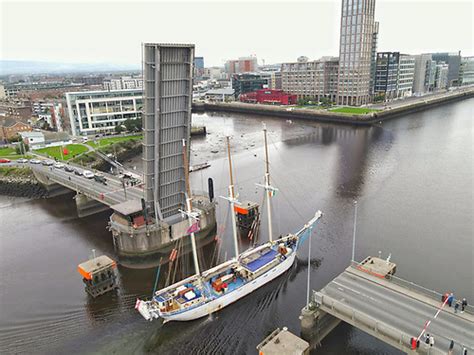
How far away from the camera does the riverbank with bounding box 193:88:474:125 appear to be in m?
95.6

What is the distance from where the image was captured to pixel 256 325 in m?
23.5

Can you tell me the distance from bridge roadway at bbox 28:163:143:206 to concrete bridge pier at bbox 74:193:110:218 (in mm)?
977

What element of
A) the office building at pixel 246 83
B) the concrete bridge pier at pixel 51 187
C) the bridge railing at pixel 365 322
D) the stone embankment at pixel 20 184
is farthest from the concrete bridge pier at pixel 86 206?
the office building at pixel 246 83

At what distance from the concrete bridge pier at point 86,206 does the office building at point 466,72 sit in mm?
195063

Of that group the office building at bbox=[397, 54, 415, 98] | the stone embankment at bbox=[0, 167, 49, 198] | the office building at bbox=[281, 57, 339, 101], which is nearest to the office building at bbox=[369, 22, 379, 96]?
the office building at bbox=[281, 57, 339, 101]

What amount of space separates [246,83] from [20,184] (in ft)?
359

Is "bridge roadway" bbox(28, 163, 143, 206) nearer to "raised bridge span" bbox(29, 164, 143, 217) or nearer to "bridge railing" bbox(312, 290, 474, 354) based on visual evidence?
"raised bridge span" bbox(29, 164, 143, 217)

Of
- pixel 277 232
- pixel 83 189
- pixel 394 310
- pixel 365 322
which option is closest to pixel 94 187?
pixel 83 189

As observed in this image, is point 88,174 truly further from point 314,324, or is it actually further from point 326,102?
point 326,102

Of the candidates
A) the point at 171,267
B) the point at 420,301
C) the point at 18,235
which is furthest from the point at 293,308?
the point at 18,235

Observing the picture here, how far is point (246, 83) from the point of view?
147 metres

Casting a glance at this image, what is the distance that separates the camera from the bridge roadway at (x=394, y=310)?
18156 millimetres

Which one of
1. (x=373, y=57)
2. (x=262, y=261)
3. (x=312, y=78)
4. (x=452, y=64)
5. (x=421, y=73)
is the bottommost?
(x=262, y=261)

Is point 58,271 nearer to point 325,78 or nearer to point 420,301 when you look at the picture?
point 420,301
